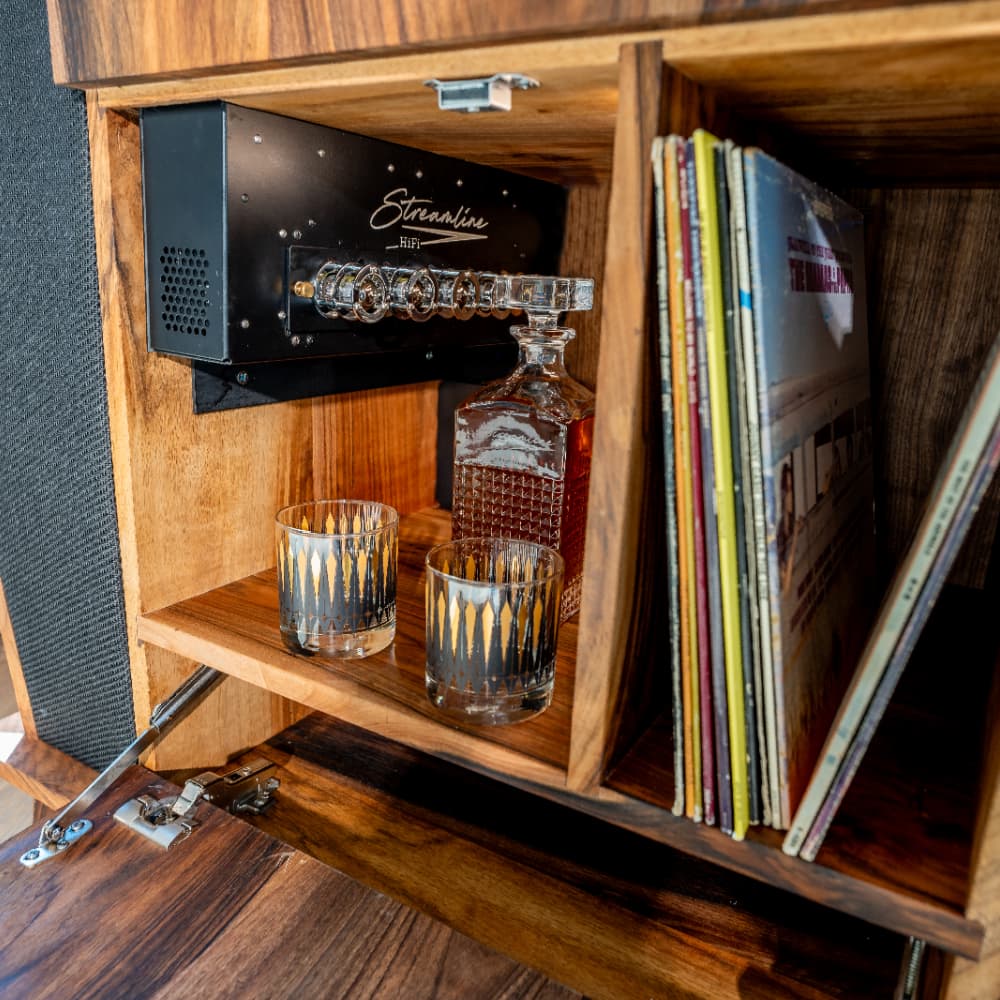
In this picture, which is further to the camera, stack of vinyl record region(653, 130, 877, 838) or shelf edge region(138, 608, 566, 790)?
shelf edge region(138, 608, 566, 790)

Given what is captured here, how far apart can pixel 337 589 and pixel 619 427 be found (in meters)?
0.33

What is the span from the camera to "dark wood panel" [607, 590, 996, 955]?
19.4 inches

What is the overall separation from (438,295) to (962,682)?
604 millimetres

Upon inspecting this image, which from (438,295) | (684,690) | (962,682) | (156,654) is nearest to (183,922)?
(156,654)

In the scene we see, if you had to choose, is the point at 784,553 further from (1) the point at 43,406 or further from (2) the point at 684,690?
(1) the point at 43,406

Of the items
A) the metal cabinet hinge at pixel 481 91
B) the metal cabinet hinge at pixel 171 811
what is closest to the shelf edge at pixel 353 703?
the metal cabinet hinge at pixel 171 811

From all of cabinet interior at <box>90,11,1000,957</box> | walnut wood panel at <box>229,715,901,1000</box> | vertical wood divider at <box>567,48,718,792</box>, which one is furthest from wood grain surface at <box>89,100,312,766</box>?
vertical wood divider at <box>567,48,718,792</box>

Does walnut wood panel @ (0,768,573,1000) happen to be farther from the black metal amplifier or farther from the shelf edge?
the black metal amplifier

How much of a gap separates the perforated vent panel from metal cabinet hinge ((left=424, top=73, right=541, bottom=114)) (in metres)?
0.25

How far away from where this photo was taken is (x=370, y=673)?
Result: 2.35ft

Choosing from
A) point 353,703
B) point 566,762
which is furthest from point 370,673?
point 566,762

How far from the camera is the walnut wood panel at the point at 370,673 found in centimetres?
63

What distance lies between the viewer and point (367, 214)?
788 mm

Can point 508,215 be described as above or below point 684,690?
above
